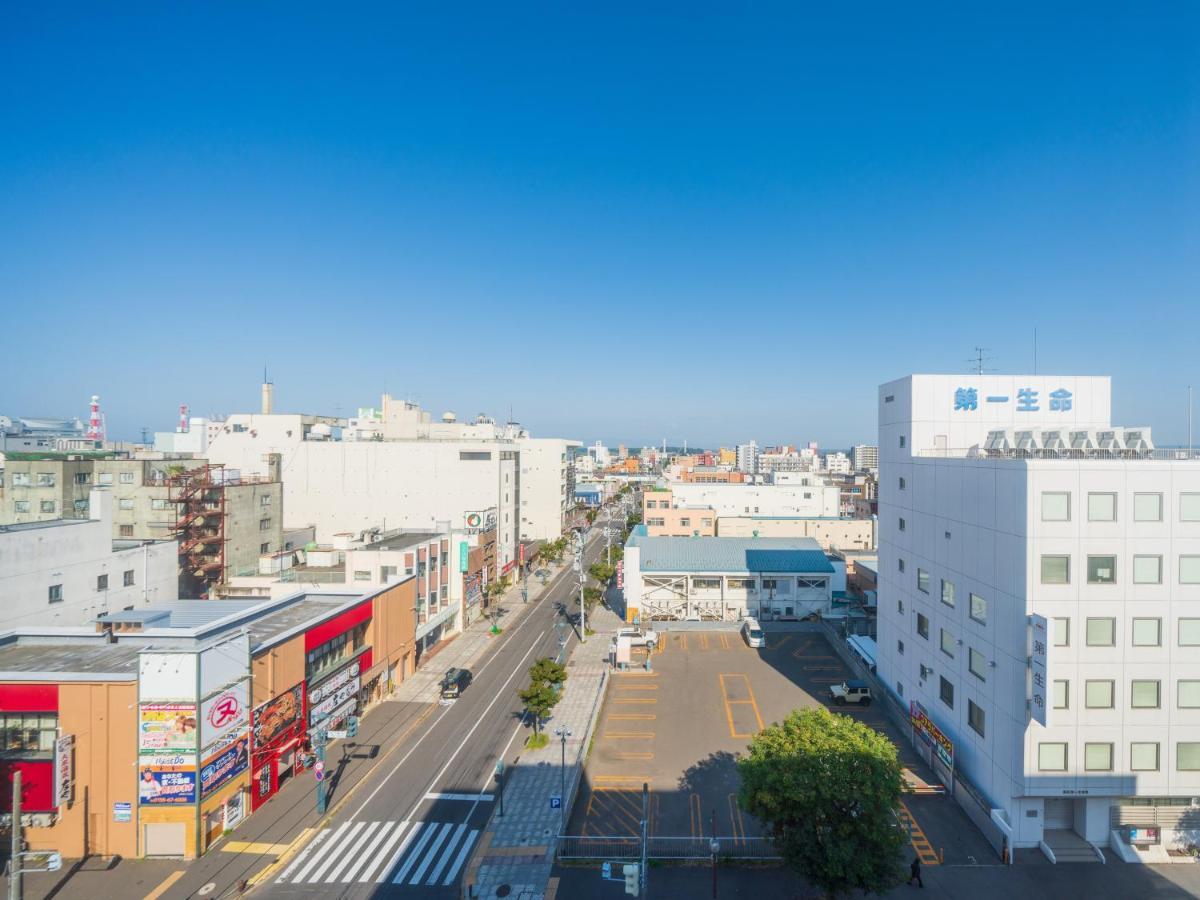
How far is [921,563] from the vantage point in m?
31.9

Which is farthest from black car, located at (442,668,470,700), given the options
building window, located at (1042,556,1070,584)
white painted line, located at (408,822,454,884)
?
building window, located at (1042,556,1070,584)

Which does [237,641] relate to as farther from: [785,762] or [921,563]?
[921,563]

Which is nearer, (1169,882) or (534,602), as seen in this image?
(1169,882)

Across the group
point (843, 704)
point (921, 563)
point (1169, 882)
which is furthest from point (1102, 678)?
point (843, 704)

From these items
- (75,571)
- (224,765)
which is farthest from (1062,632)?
(75,571)

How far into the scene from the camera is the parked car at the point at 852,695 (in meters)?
37.2

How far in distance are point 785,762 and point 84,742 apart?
82.2 feet

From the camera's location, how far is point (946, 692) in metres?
29.1

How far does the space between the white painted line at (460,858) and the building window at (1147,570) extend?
27.0 m

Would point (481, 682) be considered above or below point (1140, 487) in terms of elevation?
below

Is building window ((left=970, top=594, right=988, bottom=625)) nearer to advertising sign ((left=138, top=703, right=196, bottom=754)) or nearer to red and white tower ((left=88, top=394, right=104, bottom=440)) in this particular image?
advertising sign ((left=138, top=703, right=196, bottom=754))

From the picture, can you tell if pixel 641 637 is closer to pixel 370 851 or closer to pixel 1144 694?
pixel 370 851

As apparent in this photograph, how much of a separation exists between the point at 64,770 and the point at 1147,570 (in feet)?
131

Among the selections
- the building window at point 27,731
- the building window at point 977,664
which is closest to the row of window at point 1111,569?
the building window at point 977,664
